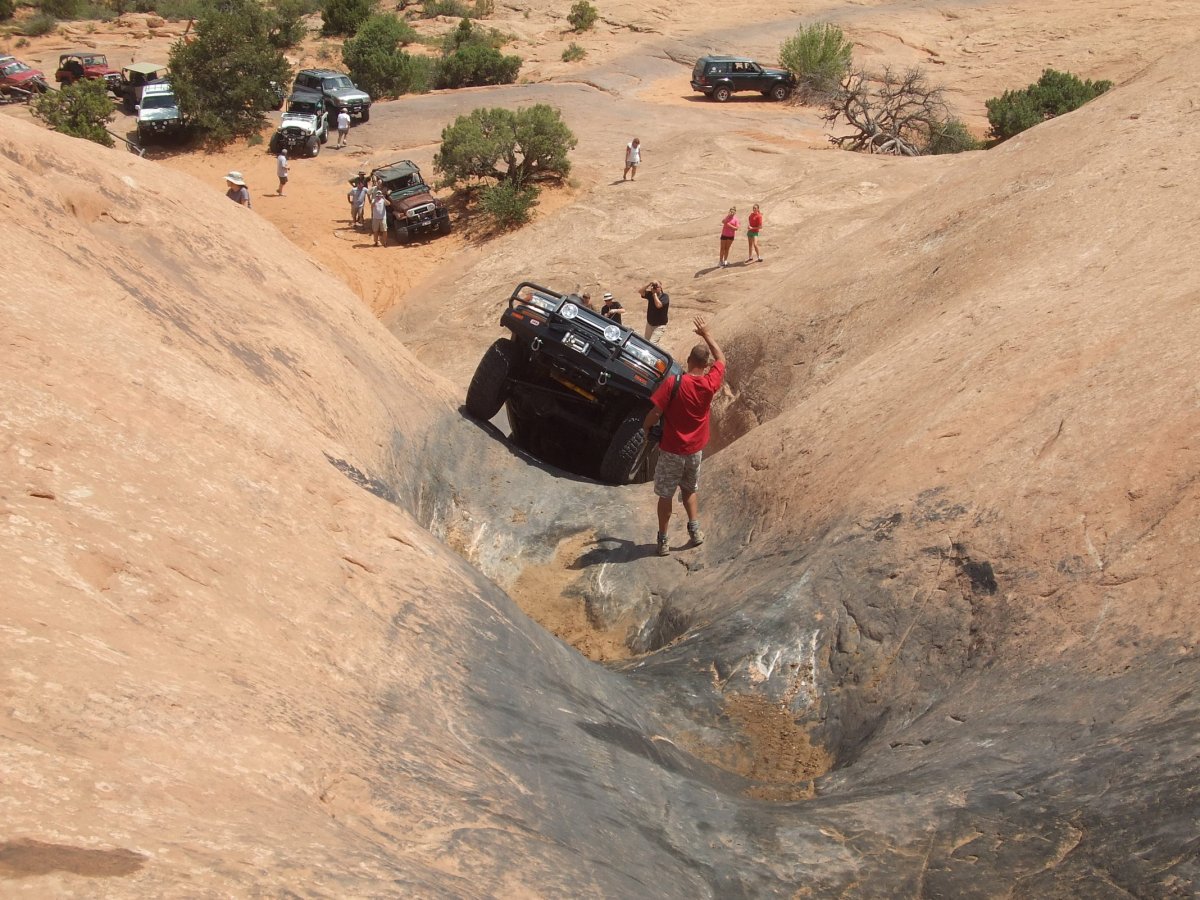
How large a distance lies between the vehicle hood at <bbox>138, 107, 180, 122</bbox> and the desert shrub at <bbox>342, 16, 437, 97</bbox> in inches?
A: 331

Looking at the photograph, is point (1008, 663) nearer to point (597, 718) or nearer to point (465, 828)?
point (597, 718)

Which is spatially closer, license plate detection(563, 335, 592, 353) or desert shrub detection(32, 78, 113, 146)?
license plate detection(563, 335, 592, 353)

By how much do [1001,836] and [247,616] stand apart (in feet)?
10.4

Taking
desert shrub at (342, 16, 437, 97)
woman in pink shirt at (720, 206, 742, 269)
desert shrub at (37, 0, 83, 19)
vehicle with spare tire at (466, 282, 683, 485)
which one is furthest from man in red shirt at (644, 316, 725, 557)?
desert shrub at (37, 0, 83, 19)

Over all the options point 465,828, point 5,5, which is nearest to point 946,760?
point 465,828

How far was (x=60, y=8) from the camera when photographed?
163ft

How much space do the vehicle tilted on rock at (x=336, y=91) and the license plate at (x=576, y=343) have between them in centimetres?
2727

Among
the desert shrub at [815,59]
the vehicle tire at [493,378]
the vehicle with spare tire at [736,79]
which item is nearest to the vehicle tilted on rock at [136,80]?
the vehicle with spare tire at [736,79]

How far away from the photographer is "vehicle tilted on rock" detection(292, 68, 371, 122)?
33906 millimetres

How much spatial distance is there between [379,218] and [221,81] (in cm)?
1101

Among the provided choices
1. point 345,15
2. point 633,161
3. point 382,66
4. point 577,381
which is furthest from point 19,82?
point 577,381

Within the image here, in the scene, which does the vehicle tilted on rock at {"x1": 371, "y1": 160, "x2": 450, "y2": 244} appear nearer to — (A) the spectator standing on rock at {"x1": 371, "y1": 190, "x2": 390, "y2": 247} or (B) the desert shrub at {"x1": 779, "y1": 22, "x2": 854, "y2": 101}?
(A) the spectator standing on rock at {"x1": 371, "y1": 190, "x2": 390, "y2": 247}

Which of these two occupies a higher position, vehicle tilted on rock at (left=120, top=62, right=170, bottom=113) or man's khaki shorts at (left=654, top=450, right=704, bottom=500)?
man's khaki shorts at (left=654, top=450, right=704, bottom=500)

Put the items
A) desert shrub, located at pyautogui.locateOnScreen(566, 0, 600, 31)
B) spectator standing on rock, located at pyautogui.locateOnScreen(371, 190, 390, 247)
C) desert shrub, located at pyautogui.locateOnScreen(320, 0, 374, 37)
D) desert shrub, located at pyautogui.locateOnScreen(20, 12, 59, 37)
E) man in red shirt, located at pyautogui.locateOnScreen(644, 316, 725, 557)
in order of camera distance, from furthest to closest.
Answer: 1. desert shrub, located at pyautogui.locateOnScreen(566, 0, 600, 31)
2. desert shrub, located at pyautogui.locateOnScreen(320, 0, 374, 37)
3. desert shrub, located at pyautogui.locateOnScreen(20, 12, 59, 37)
4. spectator standing on rock, located at pyautogui.locateOnScreen(371, 190, 390, 247)
5. man in red shirt, located at pyautogui.locateOnScreen(644, 316, 725, 557)
